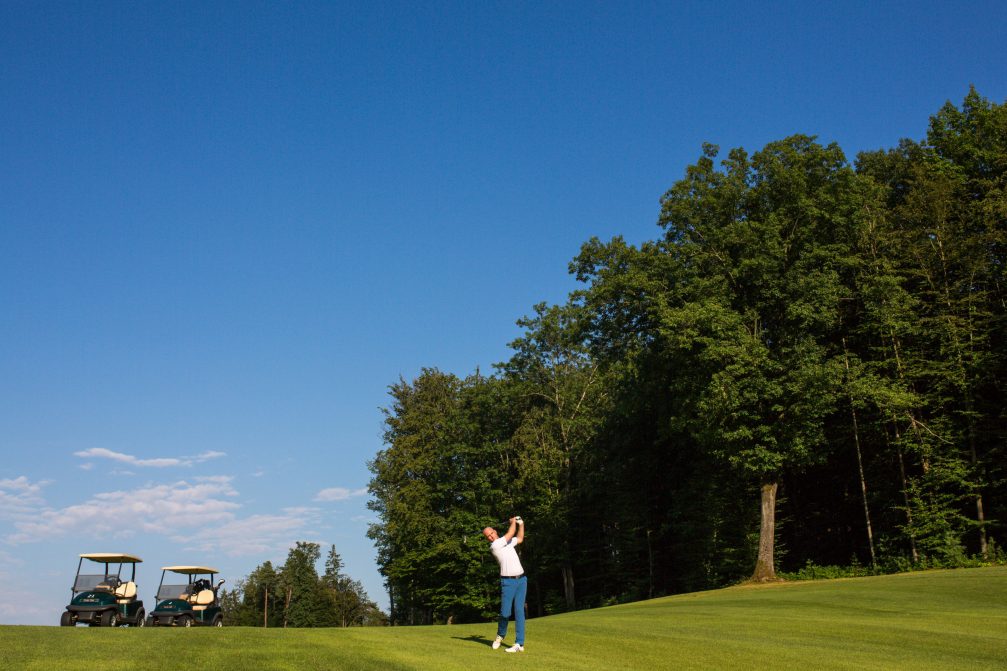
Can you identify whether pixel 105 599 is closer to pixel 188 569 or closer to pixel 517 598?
pixel 188 569

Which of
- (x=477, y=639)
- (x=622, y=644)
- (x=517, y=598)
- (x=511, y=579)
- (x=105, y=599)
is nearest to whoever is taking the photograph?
(x=511, y=579)

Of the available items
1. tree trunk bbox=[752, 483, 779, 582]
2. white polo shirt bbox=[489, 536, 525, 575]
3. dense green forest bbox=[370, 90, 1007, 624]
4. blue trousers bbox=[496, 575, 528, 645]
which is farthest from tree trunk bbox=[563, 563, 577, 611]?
white polo shirt bbox=[489, 536, 525, 575]

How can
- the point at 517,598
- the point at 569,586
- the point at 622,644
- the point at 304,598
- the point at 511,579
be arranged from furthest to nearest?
the point at 304,598 → the point at 569,586 → the point at 622,644 → the point at 517,598 → the point at 511,579

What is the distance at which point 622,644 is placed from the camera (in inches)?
608

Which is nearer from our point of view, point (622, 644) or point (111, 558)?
point (622, 644)

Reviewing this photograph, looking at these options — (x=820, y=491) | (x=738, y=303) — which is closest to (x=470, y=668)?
(x=738, y=303)

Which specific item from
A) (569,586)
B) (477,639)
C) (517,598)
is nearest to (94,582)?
(477,639)

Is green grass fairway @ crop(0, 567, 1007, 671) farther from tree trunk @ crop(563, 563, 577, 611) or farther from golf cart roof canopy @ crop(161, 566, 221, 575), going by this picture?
tree trunk @ crop(563, 563, 577, 611)

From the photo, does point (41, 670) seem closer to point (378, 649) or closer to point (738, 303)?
point (378, 649)

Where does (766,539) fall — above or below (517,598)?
above

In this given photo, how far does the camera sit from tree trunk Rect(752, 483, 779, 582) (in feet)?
116

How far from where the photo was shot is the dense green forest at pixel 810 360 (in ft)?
114

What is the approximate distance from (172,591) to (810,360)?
90.7 feet

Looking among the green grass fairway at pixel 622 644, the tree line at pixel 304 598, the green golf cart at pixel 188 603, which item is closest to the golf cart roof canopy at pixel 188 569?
the green golf cart at pixel 188 603
